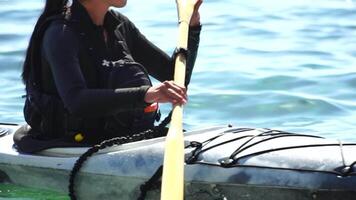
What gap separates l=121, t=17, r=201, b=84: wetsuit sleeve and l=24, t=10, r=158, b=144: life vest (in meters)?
0.25

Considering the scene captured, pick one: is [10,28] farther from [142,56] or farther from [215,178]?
[215,178]

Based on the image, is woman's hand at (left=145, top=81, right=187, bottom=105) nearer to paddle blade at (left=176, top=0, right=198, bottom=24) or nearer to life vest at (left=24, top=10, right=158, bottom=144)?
life vest at (left=24, top=10, right=158, bottom=144)

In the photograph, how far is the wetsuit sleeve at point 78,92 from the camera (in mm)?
3635

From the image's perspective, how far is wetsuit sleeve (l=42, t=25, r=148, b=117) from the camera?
363cm

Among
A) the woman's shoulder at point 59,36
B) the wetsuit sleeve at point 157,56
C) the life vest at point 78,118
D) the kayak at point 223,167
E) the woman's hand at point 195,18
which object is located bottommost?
the kayak at point 223,167

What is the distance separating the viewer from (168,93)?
3545 millimetres

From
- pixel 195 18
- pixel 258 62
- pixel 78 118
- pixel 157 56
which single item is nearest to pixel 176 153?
pixel 78 118

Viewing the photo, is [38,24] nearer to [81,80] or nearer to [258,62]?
[81,80]

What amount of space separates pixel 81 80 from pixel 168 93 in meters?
0.36

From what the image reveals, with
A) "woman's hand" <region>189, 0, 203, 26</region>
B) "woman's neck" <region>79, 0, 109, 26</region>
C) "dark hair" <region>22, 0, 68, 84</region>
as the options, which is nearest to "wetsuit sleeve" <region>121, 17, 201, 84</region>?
"woman's hand" <region>189, 0, 203, 26</region>

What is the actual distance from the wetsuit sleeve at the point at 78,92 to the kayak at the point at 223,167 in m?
0.21

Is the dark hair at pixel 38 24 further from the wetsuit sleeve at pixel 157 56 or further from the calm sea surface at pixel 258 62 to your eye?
the calm sea surface at pixel 258 62

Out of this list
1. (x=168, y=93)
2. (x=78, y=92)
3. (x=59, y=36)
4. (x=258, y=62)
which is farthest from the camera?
(x=258, y=62)

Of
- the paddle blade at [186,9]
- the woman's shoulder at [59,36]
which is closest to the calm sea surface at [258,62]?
the woman's shoulder at [59,36]
